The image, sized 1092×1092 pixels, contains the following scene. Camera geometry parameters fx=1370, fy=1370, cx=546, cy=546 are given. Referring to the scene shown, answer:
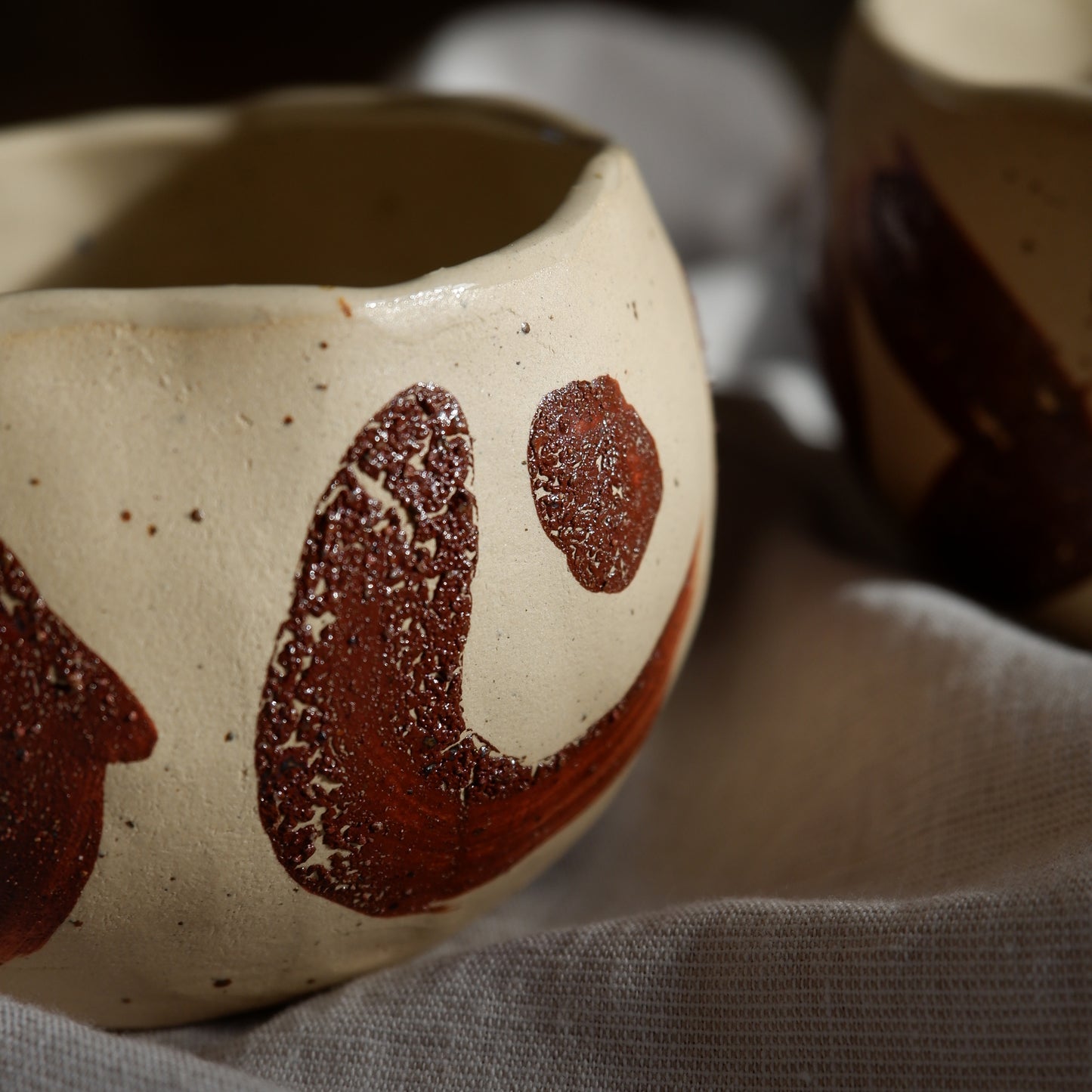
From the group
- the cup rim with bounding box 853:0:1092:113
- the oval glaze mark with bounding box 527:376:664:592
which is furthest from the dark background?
the oval glaze mark with bounding box 527:376:664:592

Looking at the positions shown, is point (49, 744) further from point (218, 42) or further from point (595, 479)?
point (218, 42)

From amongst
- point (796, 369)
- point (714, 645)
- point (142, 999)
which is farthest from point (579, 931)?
point (796, 369)

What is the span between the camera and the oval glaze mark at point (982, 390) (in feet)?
1.89

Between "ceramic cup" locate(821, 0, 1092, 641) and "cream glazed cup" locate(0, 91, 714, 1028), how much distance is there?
15cm

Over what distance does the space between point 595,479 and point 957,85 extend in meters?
0.26

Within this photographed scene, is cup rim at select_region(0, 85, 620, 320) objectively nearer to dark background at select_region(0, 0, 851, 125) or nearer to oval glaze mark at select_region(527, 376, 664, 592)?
oval glaze mark at select_region(527, 376, 664, 592)

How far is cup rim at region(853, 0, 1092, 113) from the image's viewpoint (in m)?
0.54

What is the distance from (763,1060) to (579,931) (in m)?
0.08

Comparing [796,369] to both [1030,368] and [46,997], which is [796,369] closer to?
[1030,368]

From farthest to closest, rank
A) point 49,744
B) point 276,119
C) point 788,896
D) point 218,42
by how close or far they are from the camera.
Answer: point 218,42 → point 276,119 → point 788,896 → point 49,744

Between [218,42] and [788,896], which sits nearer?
[788,896]

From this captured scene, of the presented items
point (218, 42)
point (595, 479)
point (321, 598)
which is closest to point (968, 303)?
point (595, 479)

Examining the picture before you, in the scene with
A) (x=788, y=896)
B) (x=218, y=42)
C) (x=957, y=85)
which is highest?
(x=957, y=85)

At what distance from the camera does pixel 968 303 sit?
59 cm
